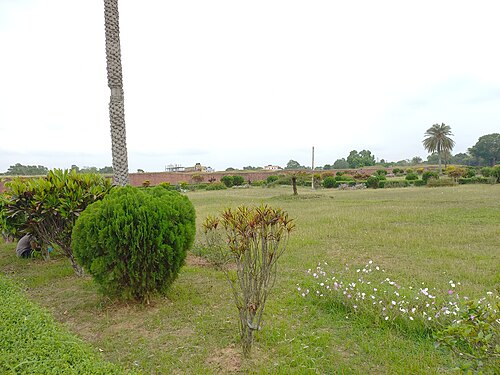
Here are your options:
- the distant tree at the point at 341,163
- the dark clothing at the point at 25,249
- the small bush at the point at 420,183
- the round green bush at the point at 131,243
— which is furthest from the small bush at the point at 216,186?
the distant tree at the point at 341,163

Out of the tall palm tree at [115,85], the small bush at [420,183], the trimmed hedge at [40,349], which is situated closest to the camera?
the trimmed hedge at [40,349]

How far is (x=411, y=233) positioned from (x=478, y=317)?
568 centimetres

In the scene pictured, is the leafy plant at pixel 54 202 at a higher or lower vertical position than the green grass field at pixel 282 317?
higher

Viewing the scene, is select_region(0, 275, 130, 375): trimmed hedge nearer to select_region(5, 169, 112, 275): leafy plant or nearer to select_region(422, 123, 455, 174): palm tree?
select_region(5, 169, 112, 275): leafy plant

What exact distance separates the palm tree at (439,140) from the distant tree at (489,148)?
19.0 metres

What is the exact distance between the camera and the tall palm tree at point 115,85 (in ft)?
21.2

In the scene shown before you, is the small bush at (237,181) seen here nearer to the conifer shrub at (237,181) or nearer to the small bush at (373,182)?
the conifer shrub at (237,181)

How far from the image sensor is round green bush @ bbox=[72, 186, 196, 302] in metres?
3.32

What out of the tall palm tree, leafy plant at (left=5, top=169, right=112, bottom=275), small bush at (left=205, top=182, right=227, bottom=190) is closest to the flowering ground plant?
leafy plant at (left=5, top=169, right=112, bottom=275)

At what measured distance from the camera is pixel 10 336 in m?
2.56

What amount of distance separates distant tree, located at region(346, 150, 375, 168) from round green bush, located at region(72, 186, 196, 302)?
190 feet

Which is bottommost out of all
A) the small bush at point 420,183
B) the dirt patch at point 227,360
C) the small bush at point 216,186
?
the dirt patch at point 227,360

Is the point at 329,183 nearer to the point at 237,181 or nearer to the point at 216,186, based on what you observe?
the point at 237,181

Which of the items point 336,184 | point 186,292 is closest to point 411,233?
point 186,292
